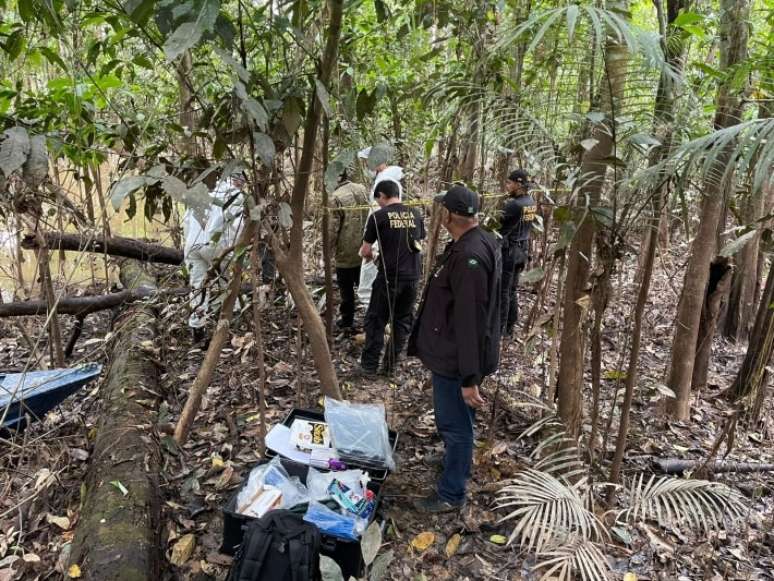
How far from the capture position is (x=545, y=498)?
7.77 feet

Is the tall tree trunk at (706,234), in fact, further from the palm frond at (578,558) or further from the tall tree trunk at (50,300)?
the tall tree trunk at (50,300)

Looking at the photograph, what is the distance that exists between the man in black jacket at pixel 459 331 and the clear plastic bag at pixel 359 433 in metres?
0.33

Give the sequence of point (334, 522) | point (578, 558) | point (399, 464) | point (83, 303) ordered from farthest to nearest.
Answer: point (83, 303)
point (399, 464)
point (334, 522)
point (578, 558)

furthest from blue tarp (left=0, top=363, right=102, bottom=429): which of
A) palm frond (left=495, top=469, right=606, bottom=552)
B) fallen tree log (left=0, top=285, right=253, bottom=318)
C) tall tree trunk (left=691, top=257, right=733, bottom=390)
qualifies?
tall tree trunk (left=691, top=257, right=733, bottom=390)

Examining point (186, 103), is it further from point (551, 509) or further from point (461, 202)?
point (551, 509)

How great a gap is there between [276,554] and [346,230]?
329 cm

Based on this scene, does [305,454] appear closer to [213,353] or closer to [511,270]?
[213,353]

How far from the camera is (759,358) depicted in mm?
2971

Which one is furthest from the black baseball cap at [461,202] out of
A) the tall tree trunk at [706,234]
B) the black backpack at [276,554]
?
the black backpack at [276,554]

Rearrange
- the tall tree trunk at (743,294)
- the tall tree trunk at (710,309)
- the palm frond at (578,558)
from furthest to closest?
the tall tree trunk at (743,294)
the tall tree trunk at (710,309)
the palm frond at (578,558)

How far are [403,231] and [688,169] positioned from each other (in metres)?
2.55

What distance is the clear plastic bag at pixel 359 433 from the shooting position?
2.88 meters

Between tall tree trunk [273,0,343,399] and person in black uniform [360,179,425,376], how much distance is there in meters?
1.19

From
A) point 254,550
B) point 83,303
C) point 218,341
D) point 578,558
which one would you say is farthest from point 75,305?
point 578,558
